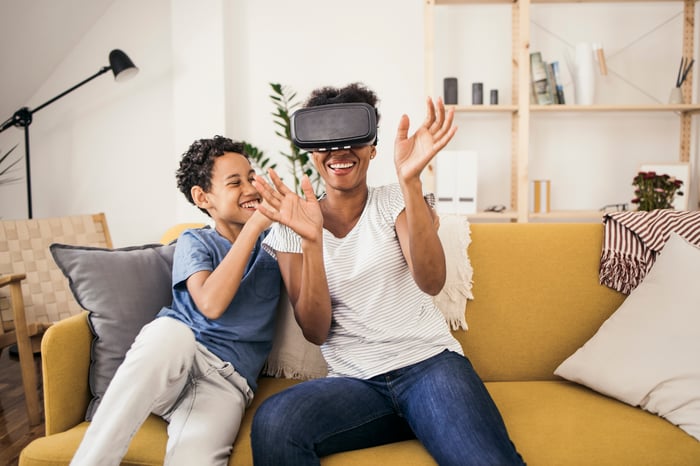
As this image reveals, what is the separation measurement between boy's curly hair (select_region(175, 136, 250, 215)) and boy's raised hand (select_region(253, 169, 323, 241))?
33 centimetres

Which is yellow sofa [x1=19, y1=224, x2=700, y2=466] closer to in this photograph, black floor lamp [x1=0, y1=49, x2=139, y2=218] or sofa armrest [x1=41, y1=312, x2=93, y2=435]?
sofa armrest [x1=41, y1=312, x2=93, y2=435]

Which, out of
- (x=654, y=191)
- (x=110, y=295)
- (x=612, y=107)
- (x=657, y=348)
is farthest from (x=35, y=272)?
(x=612, y=107)

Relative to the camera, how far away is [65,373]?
1195 mm

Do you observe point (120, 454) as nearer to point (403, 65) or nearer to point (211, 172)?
point (211, 172)

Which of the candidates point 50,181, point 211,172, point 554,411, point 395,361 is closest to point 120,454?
point 395,361

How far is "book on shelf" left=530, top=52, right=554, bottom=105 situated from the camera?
2777 mm

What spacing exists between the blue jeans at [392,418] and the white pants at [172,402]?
0.09 meters

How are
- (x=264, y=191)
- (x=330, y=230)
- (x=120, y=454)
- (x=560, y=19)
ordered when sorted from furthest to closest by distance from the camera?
(x=560, y=19)
(x=330, y=230)
(x=264, y=191)
(x=120, y=454)

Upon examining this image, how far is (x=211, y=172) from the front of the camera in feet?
4.62

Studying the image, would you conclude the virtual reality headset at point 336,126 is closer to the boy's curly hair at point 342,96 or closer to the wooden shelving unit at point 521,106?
the boy's curly hair at point 342,96

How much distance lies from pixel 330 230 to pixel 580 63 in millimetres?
2082

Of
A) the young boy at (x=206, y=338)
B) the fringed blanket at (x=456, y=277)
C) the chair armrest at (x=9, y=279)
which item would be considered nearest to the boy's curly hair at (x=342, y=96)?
the young boy at (x=206, y=338)

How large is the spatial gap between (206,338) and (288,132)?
1.83m

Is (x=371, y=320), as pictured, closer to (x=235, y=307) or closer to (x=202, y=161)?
(x=235, y=307)
